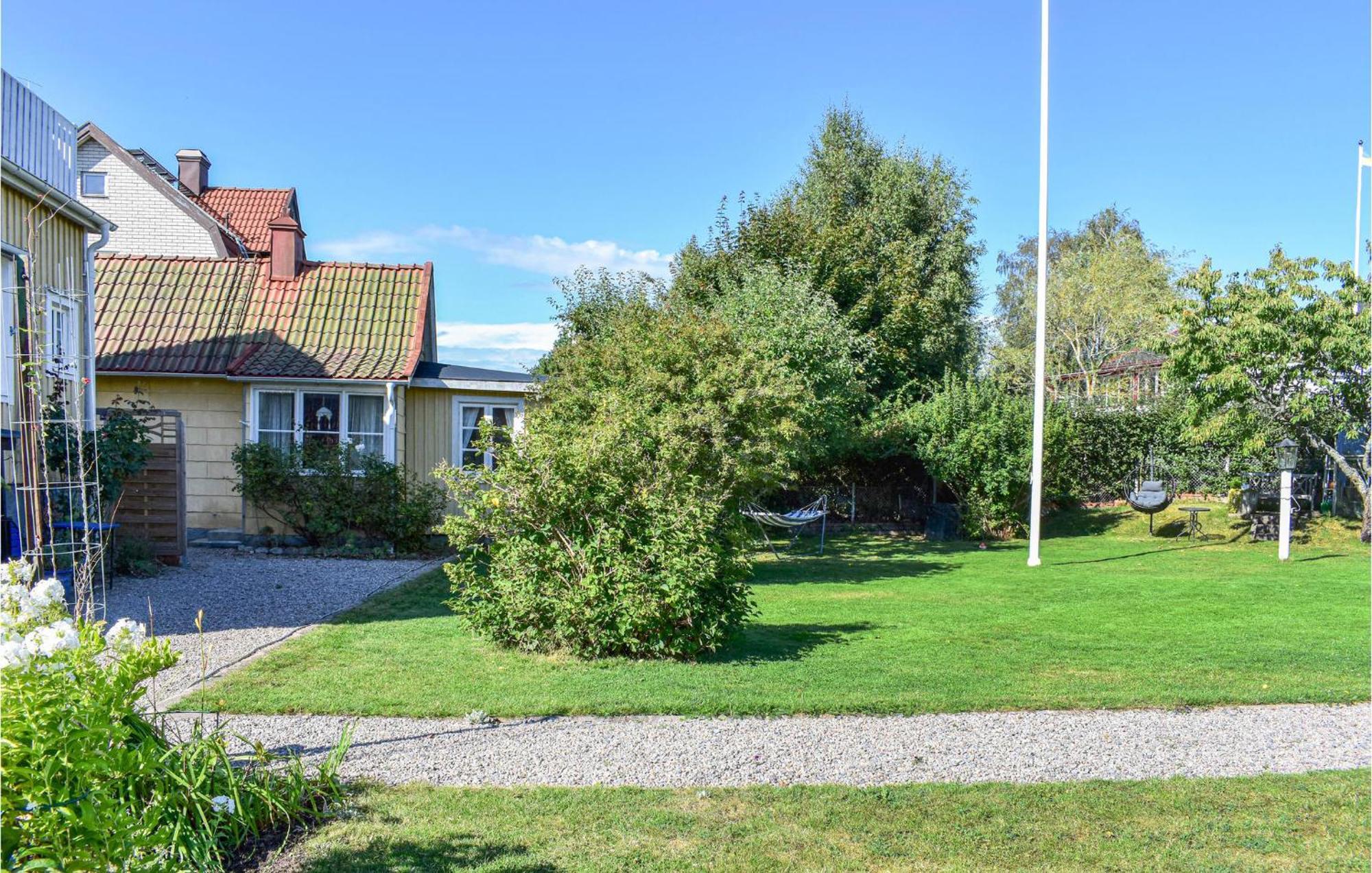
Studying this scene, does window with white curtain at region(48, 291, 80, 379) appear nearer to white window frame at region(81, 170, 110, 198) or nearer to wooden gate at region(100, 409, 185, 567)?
wooden gate at region(100, 409, 185, 567)

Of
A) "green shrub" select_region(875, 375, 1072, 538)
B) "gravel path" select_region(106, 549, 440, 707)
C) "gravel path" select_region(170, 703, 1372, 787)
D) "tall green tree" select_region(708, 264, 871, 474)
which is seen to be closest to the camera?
"gravel path" select_region(170, 703, 1372, 787)

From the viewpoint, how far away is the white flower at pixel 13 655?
3.11 metres

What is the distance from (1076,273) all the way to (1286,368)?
21.0 m

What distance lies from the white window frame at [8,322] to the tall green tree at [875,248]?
473 inches

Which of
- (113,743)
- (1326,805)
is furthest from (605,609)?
(1326,805)

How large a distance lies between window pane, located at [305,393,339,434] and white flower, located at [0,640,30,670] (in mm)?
12703

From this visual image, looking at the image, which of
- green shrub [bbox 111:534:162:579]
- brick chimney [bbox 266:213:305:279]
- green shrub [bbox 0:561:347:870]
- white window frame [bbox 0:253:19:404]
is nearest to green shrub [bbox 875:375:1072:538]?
brick chimney [bbox 266:213:305:279]

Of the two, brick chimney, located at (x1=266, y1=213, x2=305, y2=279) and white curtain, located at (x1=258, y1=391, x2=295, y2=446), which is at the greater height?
brick chimney, located at (x1=266, y1=213, x2=305, y2=279)

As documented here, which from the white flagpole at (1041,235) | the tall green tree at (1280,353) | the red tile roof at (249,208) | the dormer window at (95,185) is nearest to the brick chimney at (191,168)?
the red tile roof at (249,208)

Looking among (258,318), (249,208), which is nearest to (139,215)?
(249,208)

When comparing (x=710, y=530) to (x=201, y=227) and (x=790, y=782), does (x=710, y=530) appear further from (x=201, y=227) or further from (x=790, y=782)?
(x=201, y=227)

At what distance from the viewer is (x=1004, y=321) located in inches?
1804

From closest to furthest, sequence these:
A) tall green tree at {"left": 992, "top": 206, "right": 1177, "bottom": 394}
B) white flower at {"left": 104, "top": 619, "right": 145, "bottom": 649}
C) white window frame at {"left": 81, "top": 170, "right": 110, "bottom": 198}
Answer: white flower at {"left": 104, "top": 619, "right": 145, "bottom": 649} < white window frame at {"left": 81, "top": 170, "right": 110, "bottom": 198} < tall green tree at {"left": 992, "top": 206, "right": 1177, "bottom": 394}

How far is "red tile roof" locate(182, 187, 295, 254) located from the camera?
27922mm
